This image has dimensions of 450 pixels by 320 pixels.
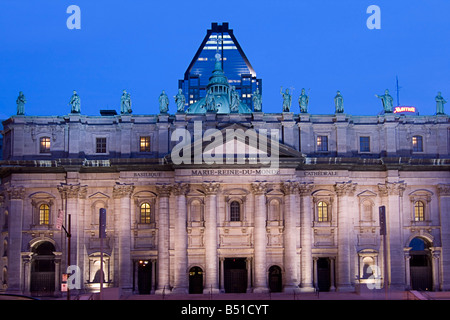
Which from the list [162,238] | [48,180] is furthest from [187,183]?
[48,180]

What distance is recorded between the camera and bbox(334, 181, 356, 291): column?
204ft

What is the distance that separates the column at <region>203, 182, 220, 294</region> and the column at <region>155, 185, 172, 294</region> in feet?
14.4

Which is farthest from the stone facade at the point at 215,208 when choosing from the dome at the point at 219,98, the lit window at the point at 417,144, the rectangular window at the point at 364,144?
the dome at the point at 219,98

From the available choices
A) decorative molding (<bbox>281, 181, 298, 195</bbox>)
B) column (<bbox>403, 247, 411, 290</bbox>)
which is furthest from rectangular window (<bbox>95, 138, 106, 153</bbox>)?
column (<bbox>403, 247, 411, 290</bbox>)

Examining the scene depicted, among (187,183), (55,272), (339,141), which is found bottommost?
(55,272)

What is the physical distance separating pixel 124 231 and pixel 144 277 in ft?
18.8

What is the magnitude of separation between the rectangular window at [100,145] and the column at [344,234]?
27103 millimetres

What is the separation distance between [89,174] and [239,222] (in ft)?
58.6

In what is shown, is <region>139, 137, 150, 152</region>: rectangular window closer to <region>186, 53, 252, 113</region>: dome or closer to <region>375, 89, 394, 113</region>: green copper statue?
<region>186, 53, 252, 113</region>: dome

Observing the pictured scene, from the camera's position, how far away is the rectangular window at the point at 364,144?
220ft

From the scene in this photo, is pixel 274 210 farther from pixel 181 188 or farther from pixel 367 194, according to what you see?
pixel 367 194

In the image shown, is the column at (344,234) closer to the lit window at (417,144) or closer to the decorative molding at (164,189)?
the lit window at (417,144)

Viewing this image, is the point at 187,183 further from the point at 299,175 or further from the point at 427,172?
the point at 427,172

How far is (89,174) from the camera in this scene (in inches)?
2530
